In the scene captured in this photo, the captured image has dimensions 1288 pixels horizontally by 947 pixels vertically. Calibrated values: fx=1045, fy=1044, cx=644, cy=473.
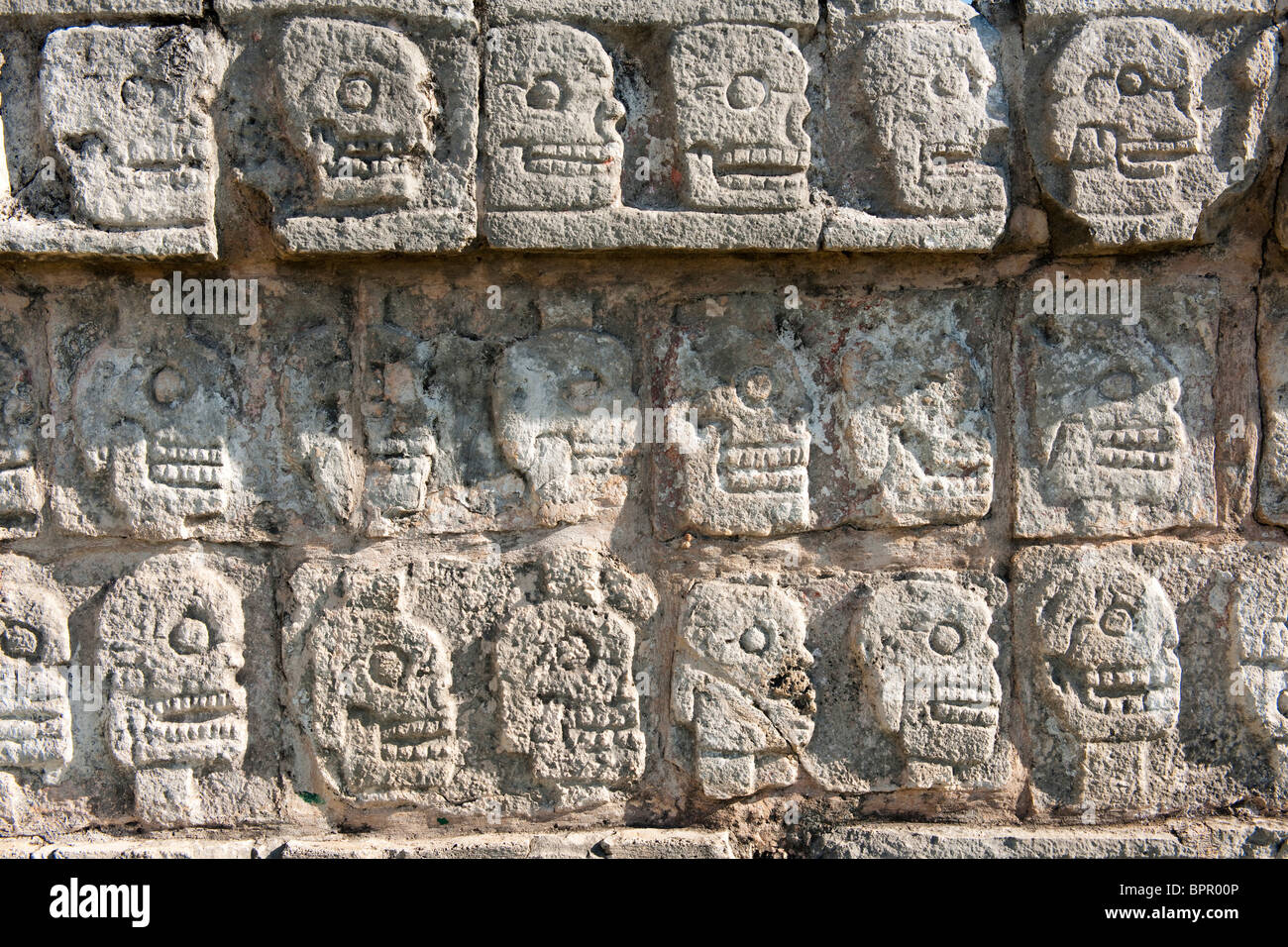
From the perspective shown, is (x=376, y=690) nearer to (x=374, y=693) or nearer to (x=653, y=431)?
(x=374, y=693)

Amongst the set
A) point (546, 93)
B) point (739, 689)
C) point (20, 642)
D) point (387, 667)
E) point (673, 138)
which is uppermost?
point (546, 93)

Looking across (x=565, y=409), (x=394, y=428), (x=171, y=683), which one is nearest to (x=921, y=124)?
(x=565, y=409)

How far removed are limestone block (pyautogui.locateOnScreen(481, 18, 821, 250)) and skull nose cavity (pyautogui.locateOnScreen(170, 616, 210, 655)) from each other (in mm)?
1308

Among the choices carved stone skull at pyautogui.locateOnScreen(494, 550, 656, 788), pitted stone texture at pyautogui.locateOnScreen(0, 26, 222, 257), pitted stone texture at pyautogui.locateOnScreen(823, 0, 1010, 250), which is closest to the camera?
pitted stone texture at pyautogui.locateOnScreen(0, 26, 222, 257)

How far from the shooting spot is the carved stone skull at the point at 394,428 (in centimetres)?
282

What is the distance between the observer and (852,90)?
2789 millimetres

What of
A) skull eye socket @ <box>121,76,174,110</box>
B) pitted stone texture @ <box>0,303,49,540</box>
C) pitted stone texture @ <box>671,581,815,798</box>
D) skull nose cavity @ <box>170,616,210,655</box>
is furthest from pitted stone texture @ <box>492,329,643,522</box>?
pitted stone texture @ <box>0,303,49,540</box>

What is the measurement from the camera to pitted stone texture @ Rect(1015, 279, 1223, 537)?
9.50 feet

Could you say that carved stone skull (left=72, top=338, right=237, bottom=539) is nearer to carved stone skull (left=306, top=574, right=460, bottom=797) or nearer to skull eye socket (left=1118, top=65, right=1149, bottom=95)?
carved stone skull (left=306, top=574, right=460, bottom=797)

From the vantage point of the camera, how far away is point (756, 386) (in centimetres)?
287

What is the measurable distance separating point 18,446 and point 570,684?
5.28 ft

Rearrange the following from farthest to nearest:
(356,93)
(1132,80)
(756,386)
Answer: (756,386), (1132,80), (356,93)

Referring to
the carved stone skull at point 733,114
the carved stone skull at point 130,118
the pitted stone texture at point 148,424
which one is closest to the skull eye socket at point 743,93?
the carved stone skull at point 733,114

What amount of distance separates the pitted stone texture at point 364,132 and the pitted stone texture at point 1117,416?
63.9 inches
